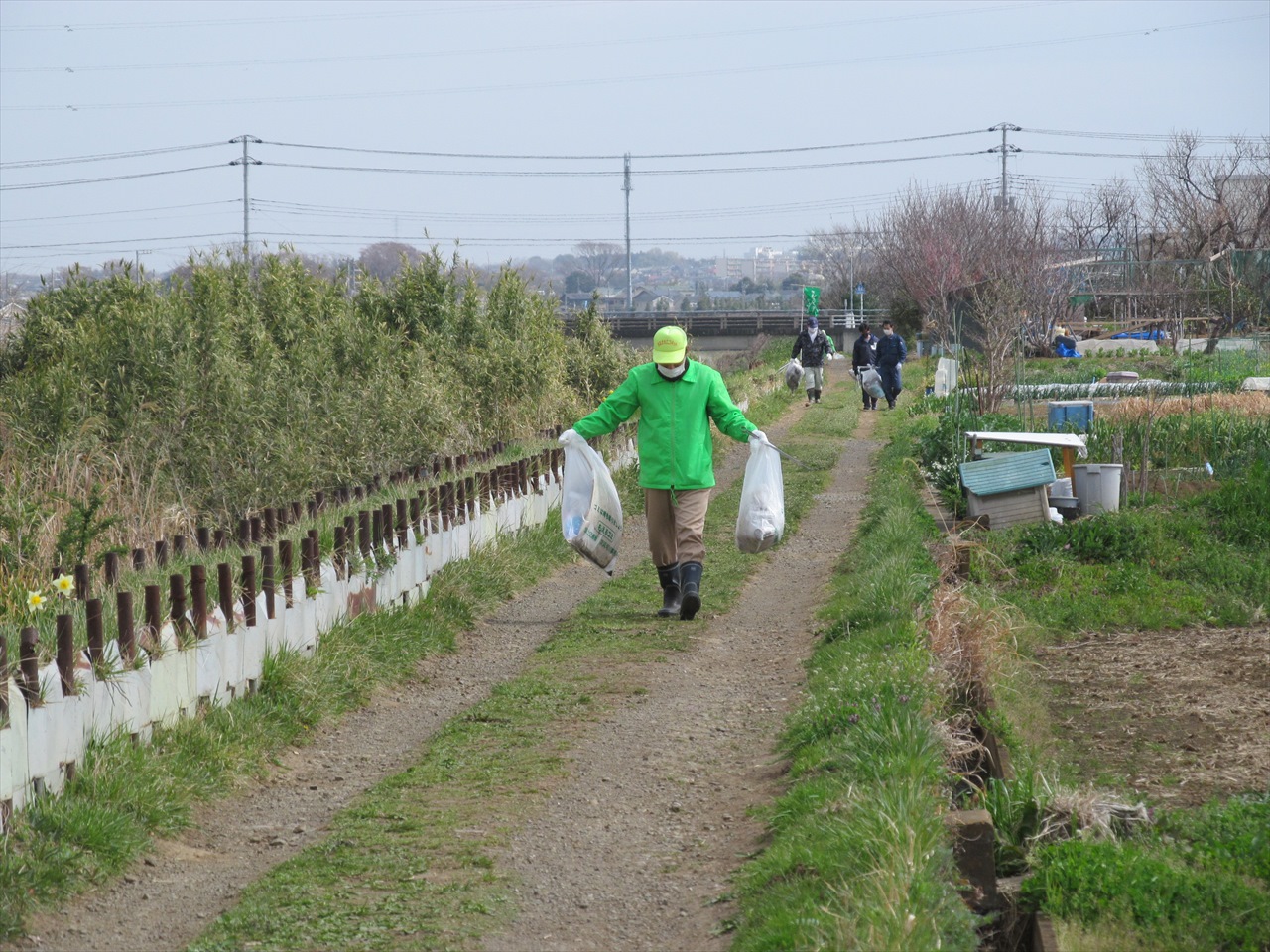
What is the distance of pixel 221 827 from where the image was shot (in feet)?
17.5

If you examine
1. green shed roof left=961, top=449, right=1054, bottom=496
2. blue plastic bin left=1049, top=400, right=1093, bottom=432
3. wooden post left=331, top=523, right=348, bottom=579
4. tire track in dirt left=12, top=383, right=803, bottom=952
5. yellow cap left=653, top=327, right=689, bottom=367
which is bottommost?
tire track in dirt left=12, top=383, right=803, bottom=952

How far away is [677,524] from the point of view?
888 cm

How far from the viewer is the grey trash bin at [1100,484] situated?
1138cm

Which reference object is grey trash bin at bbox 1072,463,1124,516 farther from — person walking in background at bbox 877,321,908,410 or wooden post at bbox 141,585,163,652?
person walking in background at bbox 877,321,908,410

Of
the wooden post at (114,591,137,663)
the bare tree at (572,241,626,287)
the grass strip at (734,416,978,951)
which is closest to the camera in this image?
the grass strip at (734,416,978,951)

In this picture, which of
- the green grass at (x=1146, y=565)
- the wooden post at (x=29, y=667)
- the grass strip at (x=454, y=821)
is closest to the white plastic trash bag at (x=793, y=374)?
the green grass at (x=1146, y=565)

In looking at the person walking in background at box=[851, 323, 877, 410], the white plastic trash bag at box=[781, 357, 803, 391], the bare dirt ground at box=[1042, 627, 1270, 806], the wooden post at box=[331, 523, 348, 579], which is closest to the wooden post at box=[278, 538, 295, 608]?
the wooden post at box=[331, 523, 348, 579]

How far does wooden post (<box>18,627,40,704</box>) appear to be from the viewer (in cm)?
490

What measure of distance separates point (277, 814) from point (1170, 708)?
13.6 ft

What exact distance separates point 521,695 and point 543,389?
32.5 feet

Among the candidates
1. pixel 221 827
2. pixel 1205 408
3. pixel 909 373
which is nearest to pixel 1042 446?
pixel 1205 408

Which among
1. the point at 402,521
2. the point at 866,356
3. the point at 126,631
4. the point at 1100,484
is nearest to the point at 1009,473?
the point at 1100,484

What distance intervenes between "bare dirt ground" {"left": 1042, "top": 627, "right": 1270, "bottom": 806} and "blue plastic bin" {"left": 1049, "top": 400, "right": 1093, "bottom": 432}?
6.26 meters

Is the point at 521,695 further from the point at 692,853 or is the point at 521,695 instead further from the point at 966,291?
the point at 966,291
